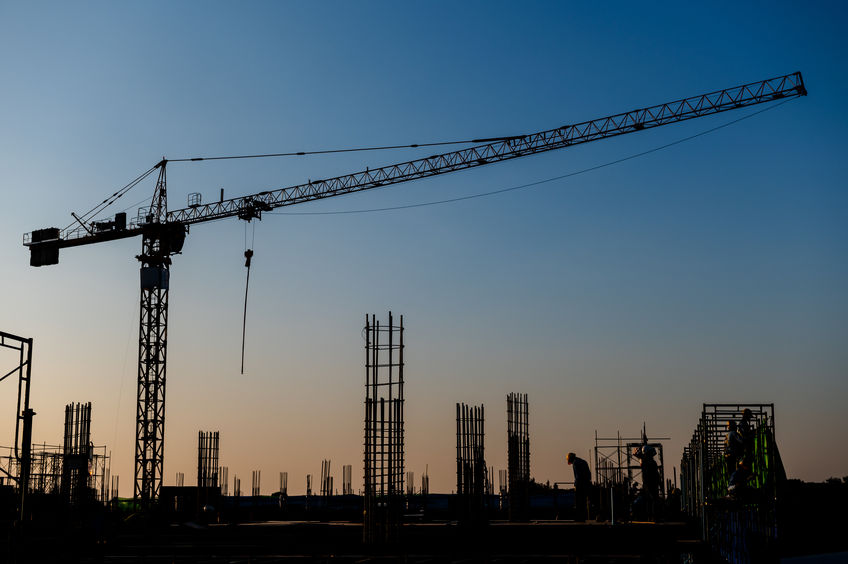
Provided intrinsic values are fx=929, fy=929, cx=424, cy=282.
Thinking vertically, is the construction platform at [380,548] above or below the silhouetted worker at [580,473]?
below

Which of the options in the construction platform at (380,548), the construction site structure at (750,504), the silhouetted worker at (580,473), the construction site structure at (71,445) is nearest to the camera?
the construction site structure at (750,504)

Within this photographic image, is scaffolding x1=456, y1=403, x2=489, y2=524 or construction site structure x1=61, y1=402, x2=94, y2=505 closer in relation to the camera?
scaffolding x1=456, y1=403, x2=489, y2=524

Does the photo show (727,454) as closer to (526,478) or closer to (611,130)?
(526,478)

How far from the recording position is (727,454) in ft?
65.8

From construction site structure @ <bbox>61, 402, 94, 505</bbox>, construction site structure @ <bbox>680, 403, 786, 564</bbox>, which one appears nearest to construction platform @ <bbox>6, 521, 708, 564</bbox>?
construction site structure @ <bbox>680, 403, 786, 564</bbox>

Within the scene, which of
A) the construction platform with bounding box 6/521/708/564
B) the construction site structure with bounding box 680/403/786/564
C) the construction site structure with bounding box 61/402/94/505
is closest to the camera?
the construction site structure with bounding box 680/403/786/564

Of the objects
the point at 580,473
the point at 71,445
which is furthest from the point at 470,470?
the point at 71,445

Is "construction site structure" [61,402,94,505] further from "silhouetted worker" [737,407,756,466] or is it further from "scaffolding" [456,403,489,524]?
"silhouetted worker" [737,407,756,466]

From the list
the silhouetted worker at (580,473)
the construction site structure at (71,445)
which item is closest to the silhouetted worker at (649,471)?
the silhouetted worker at (580,473)

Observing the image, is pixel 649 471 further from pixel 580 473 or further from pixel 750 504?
pixel 750 504

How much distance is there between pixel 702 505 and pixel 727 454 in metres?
1.36

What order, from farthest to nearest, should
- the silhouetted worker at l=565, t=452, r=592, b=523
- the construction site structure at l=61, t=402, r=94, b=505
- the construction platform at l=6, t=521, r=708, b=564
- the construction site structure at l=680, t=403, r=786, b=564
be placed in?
the construction site structure at l=61, t=402, r=94, b=505 < the silhouetted worker at l=565, t=452, r=592, b=523 < the construction platform at l=6, t=521, r=708, b=564 < the construction site structure at l=680, t=403, r=786, b=564

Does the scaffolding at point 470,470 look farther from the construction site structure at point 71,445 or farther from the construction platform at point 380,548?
Result: the construction site structure at point 71,445

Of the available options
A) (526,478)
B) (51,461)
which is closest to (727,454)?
(526,478)
